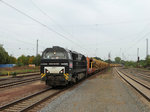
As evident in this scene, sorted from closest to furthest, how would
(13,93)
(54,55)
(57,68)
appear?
(13,93)
(57,68)
(54,55)

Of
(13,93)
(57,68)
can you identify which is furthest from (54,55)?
(13,93)

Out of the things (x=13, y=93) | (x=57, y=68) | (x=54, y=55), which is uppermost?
(x=54, y=55)

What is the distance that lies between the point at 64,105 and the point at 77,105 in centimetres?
64

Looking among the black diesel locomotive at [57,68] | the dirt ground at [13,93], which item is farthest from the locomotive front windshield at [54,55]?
the dirt ground at [13,93]

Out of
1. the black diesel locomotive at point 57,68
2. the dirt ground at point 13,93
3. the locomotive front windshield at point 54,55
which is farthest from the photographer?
the locomotive front windshield at point 54,55

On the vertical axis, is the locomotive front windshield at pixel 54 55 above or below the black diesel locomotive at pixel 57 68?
above

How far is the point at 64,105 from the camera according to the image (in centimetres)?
687

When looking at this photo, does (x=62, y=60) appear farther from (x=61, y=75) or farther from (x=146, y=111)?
(x=146, y=111)

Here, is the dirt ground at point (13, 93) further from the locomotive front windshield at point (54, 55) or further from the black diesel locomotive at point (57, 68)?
the locomotive front windshield at point (54, 55)

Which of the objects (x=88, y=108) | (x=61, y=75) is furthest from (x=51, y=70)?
(x=88, y=108)

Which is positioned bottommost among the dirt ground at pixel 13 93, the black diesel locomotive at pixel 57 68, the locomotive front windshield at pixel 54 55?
the dirt ground at pixel 13 93

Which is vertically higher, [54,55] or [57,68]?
[54,55]

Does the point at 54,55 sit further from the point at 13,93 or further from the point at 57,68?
the point at 13,93

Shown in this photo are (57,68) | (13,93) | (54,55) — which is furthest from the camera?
(54,55)
